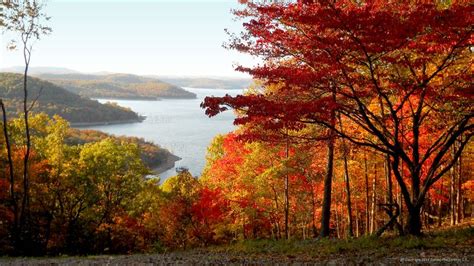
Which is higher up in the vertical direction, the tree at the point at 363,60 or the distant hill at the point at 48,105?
the distant hill at the point at 48,105

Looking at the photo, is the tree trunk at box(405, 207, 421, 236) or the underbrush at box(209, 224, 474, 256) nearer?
the underbrush at box(209, 224, 474, 256)

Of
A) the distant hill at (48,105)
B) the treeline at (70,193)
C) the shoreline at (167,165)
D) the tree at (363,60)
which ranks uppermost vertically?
the distant hill at (48,105)

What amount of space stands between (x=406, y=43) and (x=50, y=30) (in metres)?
18.6

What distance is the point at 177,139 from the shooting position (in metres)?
144

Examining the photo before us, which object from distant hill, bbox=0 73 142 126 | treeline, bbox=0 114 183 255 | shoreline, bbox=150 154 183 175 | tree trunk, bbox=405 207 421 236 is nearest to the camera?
tree trunk, bbox=405 207 421 236

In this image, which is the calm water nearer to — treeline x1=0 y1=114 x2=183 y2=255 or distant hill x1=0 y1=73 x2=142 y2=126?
distant hill x1=0 y1=73 x2=142 y2=126

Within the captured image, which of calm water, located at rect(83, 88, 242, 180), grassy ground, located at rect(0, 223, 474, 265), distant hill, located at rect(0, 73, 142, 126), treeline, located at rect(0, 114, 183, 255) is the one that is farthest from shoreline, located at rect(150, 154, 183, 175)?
grassy ground, located at rect(0, 223, 474, 265)

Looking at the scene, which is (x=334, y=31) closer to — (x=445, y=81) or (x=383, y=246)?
(x=445, y=81)

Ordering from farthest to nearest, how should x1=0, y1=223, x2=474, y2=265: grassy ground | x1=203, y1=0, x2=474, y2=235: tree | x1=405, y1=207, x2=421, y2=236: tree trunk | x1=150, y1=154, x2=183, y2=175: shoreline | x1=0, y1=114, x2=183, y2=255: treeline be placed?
x1=150, y1=154, x2=183, y2=175: shoreline, x1=0, y1=114, x2=183, y2=255: treeline, x1=405, y1=207, x2=421, y2=236: tree trunk, x1=203, y1=0, x2=474, y2=235: tree, x1=0, y1=223, x2=474, y2=265: grassy ground

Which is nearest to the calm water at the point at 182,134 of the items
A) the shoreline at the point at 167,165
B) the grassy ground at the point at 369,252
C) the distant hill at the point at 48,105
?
the shoreline at the point at 167,165

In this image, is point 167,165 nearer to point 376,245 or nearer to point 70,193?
point 70,193

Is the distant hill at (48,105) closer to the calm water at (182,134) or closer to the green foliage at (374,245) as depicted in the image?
the calm water at (182,134)

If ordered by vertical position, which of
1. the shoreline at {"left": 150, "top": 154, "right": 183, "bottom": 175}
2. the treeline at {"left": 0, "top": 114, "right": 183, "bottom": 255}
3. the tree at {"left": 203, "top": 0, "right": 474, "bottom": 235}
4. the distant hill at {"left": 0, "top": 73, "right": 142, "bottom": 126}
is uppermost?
the distant hill at {"left": 0, "top": 73, "right": 142, "bottom": 126}

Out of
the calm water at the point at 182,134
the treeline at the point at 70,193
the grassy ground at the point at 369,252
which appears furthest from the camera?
the calm water at the point at 182,134
